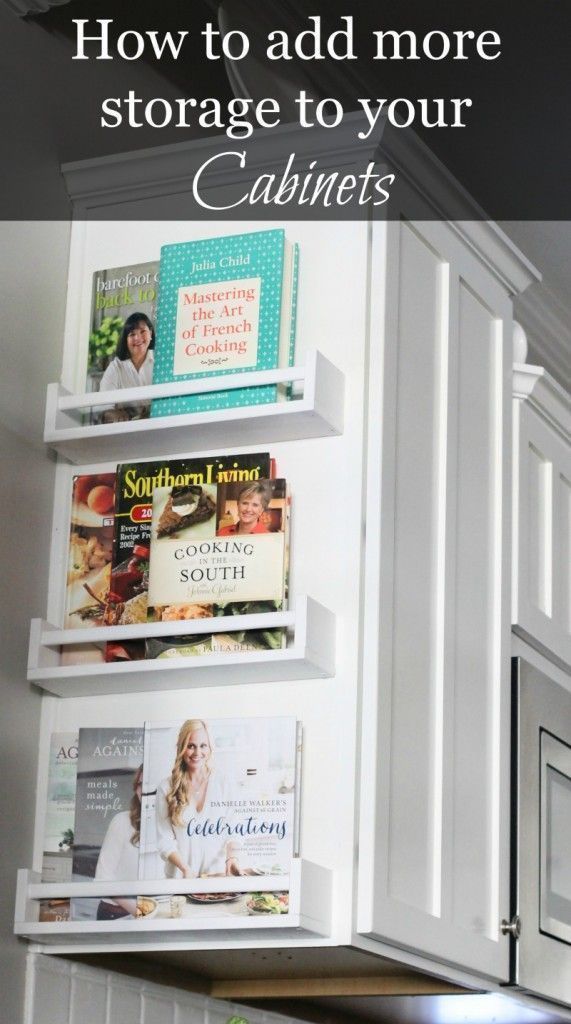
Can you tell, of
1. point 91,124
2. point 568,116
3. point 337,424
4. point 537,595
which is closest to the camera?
point 337,424

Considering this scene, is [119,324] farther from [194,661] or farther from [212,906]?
[212,906]

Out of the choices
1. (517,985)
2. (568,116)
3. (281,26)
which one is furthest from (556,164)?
(517,985)

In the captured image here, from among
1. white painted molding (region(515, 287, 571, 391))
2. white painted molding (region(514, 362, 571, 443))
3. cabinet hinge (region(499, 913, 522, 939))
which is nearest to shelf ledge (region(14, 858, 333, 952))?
cabinet hinge (region(499, 913, 522, 939))

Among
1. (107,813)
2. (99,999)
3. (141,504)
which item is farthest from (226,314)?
(99,999)

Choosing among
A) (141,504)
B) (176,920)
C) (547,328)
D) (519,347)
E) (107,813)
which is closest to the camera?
(176,920)

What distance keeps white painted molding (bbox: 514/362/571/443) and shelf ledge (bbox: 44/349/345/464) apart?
0.66m

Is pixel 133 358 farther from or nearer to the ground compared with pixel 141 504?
farther from the ground

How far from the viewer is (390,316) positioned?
1995mm

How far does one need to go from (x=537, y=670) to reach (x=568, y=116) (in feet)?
3.68

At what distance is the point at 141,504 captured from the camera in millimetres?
1957

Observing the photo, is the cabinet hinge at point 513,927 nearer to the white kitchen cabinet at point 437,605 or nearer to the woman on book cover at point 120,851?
the white kitchen cabinet at point 437,605

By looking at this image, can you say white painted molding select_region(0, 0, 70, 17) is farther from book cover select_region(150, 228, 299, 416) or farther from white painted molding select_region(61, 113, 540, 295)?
book cover select_region(150, 228, 299, 416)

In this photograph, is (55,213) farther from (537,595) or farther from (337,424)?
(537,595)

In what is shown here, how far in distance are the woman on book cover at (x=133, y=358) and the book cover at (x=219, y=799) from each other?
0.48 m
